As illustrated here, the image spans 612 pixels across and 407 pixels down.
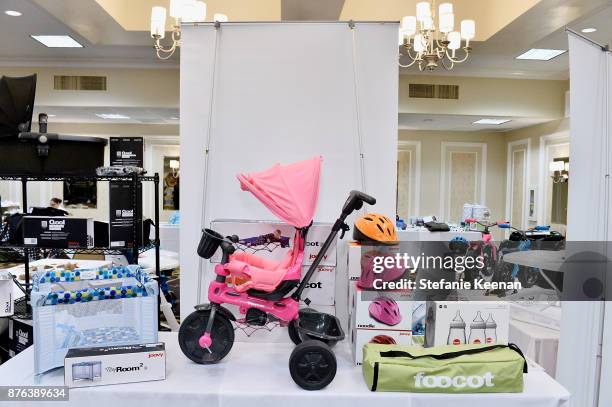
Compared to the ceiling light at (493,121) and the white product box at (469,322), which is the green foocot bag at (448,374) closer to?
the white product box at (469,322)

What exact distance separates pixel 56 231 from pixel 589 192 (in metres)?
2.63

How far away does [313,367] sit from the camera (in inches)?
59.9

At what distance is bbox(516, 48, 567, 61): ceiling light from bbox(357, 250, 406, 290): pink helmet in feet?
17.3

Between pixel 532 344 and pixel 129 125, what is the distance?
8720 mm

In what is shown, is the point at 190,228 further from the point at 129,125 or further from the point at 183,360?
the point at 129,125

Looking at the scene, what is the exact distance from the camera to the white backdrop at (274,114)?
2.13m

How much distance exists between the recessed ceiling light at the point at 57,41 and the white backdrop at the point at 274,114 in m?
4.41

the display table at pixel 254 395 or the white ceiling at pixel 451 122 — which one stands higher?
the white ceiling at pixel 451 122

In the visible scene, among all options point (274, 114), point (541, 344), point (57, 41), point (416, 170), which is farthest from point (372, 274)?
point (416, 170)

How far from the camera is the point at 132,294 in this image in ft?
5.29

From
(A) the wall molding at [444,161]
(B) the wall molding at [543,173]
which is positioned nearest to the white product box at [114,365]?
(B) the wall molding at [543,173]

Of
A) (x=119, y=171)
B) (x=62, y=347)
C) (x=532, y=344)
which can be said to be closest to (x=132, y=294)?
(x=62, y=347)

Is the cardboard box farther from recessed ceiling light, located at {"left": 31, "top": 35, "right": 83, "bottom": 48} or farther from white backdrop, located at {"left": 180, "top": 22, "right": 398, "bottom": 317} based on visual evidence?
recessed ceiling light, located at {"left": 31, "top": 35, "right": 83, "bottom": 48}

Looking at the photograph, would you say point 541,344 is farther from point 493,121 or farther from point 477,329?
point 493,121
